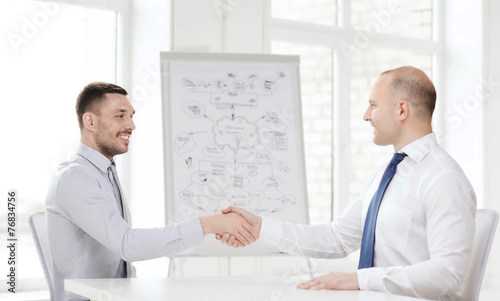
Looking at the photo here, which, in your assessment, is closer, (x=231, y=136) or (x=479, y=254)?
(x=479, y=254)

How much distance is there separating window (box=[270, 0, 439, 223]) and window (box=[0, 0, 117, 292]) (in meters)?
1.42

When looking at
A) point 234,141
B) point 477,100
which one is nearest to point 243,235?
point 234,141

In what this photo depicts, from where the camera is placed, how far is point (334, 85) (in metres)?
4.64

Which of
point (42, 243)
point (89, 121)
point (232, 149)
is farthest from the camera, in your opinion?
point (232, 149)

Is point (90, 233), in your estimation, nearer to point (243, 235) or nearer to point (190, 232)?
point (190, 232)

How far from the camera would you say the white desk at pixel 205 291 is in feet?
5.70

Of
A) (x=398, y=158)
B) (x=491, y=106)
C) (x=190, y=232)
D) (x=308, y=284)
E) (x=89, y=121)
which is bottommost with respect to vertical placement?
(x=308, y=284)

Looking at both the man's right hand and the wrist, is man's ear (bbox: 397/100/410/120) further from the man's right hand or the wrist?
the wrist

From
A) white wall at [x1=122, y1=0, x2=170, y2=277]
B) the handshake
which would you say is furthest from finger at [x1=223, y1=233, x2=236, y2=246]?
white wall at [x1=122, y1=0, x2=170, y2=277]

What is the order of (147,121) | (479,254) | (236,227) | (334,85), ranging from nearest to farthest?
(479,254) < (236,227) < (147,121) < (334,85)

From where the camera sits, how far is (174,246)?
2.23 metres

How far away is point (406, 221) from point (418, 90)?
18.3 inches

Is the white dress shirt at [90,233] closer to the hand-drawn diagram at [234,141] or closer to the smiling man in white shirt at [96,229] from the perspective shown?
the smiling man in white shirt at [96,229]

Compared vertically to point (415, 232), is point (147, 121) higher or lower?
higher
